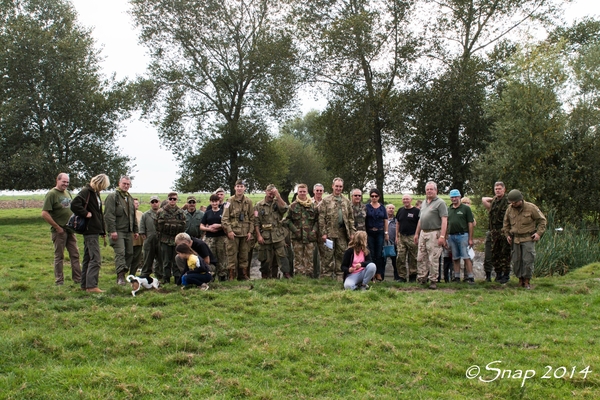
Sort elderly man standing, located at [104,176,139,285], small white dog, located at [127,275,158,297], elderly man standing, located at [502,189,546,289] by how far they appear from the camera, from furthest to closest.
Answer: elderly man standing, located at [502,189,546,289] → elderly man standing, located at [104,176,139,285] → small white dog, located at [127,275,158,297]

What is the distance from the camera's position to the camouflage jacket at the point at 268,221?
1106 centimetres

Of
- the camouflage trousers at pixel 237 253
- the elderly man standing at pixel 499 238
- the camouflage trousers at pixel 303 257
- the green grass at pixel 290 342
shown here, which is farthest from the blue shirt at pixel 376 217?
the camouflage trousers at pixel 237 253

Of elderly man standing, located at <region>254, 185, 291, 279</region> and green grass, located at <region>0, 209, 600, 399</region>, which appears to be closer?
green grass, located at <region>0, 209, 600, 399</region>

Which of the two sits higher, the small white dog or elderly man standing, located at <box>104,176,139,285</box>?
elderly man standing, located at <box>104,176,139,285</box>

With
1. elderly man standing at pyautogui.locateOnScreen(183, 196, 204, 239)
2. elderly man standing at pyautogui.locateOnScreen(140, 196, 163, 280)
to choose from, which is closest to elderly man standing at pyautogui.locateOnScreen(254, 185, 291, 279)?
elderly man standing at pyautogui.locateOnScreen(183, 196, 204, 239)

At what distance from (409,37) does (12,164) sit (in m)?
19.7

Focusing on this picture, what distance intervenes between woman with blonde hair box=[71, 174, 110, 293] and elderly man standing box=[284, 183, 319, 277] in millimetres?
3764

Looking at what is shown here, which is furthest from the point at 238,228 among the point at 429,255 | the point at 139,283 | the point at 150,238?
the point at 429,255

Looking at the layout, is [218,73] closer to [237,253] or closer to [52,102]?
[52,102]

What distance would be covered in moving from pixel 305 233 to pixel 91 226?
13.7 ft

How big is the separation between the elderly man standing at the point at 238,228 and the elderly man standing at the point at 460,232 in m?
4.16

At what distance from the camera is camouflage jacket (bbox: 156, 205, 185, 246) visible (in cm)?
1055

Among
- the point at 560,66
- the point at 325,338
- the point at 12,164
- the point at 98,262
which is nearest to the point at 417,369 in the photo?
the point at 325,338

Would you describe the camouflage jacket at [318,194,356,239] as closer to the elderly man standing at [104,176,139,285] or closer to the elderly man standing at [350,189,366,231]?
the elderly man standing at [350,189,366,231]
